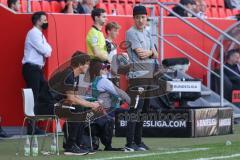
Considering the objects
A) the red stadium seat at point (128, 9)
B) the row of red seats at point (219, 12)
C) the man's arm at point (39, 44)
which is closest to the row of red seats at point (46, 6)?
the red stadium seat at point (128, 9)

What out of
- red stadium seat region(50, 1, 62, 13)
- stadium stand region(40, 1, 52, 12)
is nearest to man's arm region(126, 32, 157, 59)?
stadium stand region(40, 1, 52, 12)

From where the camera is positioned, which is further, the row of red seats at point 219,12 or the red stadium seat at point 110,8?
the row of red seats at point 219,12

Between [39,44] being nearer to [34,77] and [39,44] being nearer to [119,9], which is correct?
[34,77]

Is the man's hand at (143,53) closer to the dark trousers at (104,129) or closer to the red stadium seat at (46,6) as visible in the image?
the dark trousers at (104,129)

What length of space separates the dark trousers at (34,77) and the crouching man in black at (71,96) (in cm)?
332

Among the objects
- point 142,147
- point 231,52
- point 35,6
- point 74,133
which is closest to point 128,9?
point 231,52

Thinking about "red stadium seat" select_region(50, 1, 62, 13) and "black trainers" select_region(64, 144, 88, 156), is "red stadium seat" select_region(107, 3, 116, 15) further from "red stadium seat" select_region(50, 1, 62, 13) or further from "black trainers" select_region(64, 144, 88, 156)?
"black trainers" select_region(64, 144, 88, 156)

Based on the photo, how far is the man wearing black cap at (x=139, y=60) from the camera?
1334 cm

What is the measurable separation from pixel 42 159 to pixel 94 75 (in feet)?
6.54

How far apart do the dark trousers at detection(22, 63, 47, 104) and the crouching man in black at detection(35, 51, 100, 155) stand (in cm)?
332

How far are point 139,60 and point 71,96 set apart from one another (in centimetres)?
143

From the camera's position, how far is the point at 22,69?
54.5ft

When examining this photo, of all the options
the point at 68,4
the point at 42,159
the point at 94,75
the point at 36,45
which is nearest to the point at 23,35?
the point at 36,45

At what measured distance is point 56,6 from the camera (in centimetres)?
1934
